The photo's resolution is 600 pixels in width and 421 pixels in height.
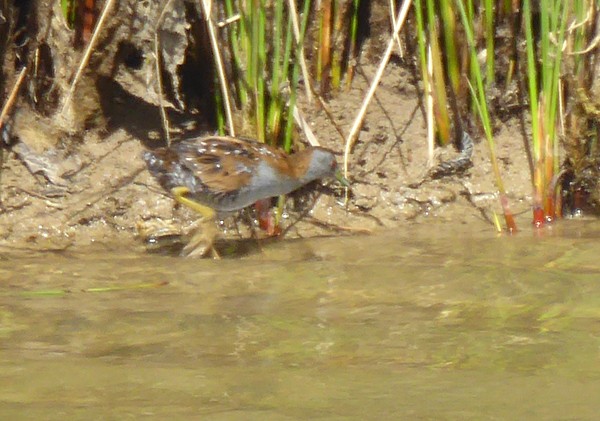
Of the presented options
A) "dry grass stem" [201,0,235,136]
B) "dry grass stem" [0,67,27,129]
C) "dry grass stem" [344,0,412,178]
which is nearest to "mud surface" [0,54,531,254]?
"dry grass stem" [0,67,27,129]

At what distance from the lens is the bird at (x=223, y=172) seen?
4.76 metres

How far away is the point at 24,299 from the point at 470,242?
1.92 metres

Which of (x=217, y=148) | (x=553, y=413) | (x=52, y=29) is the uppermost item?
(x=52, y=29)

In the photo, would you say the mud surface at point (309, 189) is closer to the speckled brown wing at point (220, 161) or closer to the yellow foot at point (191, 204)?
the yellow foot at point (191, 204)

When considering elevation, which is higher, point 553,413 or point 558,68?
point 558,68

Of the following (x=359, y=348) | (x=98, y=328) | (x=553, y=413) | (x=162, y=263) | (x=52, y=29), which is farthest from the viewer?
(x=52, y=29)

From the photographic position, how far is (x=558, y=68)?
4.77 metres

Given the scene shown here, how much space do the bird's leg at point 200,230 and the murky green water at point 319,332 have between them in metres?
0.17

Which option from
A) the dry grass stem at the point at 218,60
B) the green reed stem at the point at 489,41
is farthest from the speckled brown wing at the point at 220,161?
the green reed stem at the point at 489,41

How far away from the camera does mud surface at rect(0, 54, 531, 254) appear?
5082 mm

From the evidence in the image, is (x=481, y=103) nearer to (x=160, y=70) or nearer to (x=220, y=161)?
(x=220, y=161)

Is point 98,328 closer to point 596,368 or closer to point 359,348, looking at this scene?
point 359,348

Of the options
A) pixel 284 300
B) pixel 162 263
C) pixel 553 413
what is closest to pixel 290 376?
pixel 553 413

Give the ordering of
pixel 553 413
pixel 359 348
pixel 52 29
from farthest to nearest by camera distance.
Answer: pixel 52 29
pixel 359 348
pixel 553 413
